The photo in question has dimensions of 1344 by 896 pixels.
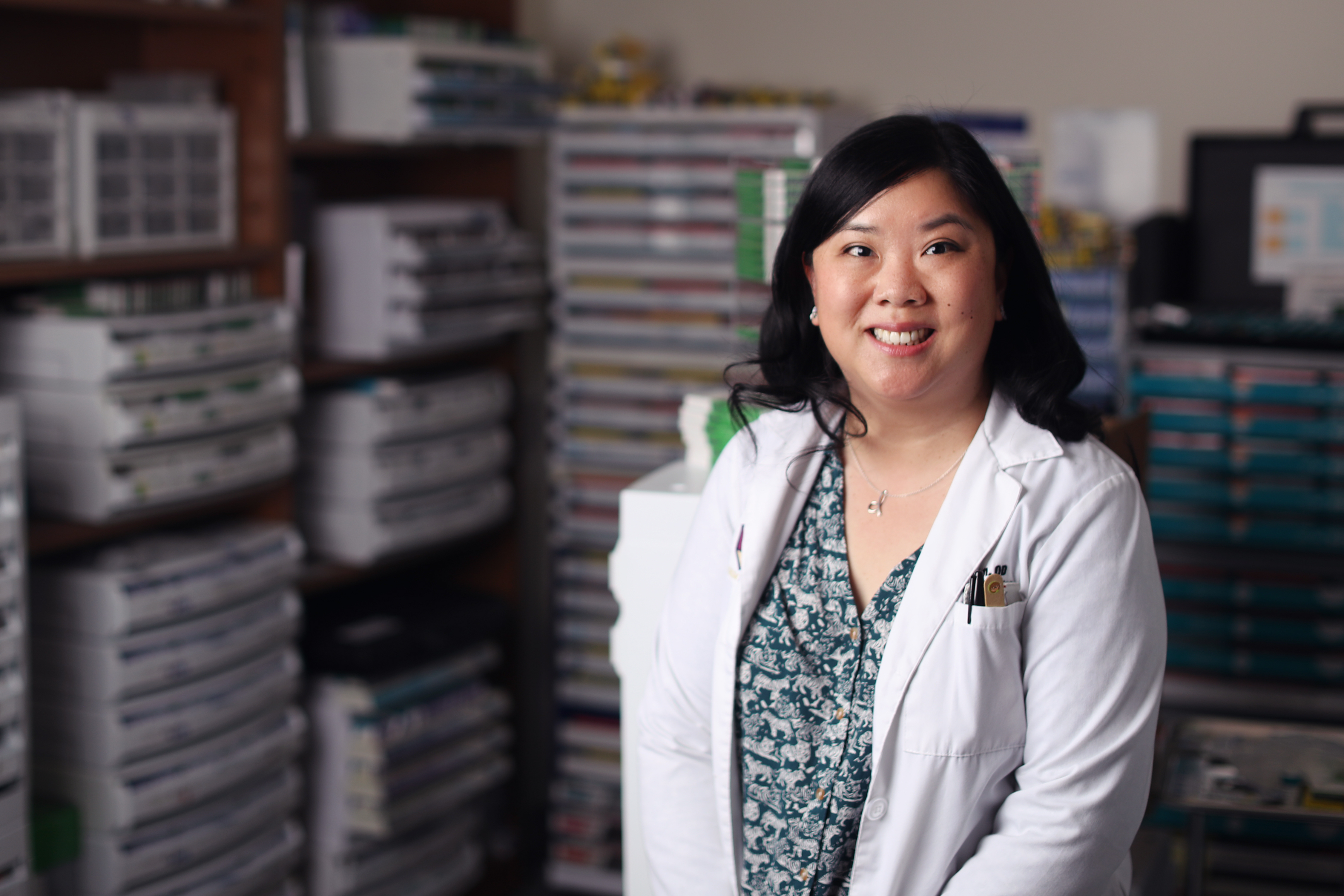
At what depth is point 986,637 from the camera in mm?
1330

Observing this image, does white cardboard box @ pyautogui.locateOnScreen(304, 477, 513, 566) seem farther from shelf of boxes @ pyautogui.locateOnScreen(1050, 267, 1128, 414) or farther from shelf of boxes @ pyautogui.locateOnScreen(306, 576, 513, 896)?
shelf of boxes @ pyautogui.locateOnScreen(1050, 267, 1128, 414)

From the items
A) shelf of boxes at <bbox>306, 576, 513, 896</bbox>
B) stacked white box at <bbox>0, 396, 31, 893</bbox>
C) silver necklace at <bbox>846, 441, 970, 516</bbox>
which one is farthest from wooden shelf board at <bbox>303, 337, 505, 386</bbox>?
silver necklace at <bbox>846, 441, 970, 516</bbox>

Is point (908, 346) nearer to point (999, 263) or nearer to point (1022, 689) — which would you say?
point (999, 263)

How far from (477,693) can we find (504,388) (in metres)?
0.68

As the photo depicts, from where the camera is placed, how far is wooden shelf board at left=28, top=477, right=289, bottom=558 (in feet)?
7.50

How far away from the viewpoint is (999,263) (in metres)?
1.44

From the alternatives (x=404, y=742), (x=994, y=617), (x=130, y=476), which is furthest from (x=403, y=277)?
(x=994, y=617)

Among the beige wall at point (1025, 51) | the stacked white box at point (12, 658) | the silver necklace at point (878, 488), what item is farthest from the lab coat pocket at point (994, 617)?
the beige wall at point (1025, 51)

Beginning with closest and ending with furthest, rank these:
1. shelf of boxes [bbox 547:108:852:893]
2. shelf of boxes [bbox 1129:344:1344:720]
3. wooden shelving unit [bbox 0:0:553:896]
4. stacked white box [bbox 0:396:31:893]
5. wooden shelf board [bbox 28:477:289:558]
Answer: stacked white box [bbox 0:396:31:893], wooden shelf board [bbox 28:477:289:558], wooden shelving unit [bbox 0:0:553:896], shelf of boxes [bbox 1129:344:1344:720], shelf of boxes [bbox 547:108:852:893]

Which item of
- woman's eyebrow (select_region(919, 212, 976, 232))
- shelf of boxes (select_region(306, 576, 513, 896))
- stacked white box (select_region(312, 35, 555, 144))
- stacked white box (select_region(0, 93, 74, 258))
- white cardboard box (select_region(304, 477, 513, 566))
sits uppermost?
stacked white box (select_region(312, 35, 555, 144))

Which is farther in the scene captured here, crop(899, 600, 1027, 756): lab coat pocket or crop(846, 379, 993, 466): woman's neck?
crop(846, 379, 993, 466): woman's neck

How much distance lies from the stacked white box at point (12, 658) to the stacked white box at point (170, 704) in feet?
0.69

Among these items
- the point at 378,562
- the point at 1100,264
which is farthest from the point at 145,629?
the point at 1100,264

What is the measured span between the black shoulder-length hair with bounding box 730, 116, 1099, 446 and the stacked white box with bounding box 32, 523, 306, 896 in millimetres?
1283
